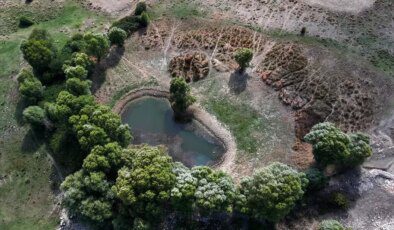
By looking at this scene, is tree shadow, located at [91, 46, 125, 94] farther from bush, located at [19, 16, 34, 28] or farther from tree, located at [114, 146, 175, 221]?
tree, located at [114, 146, 175, 221]

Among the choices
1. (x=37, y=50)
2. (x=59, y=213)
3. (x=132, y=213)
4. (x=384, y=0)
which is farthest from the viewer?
(x=384, y=0)

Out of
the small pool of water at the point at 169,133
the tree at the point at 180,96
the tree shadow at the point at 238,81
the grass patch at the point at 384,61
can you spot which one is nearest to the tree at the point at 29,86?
the small pool of water at the point at 169,133

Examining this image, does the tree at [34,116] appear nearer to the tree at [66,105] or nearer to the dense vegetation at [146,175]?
the dense vegetation at [146,175]

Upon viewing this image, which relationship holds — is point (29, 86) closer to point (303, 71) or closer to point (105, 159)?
point (105, 159)

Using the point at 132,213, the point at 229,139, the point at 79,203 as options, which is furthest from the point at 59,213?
the point at 229,139

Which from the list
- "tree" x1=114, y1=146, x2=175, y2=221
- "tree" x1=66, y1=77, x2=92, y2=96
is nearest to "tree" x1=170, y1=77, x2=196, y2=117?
"tree" x1=66, y1=77, x2=92, y2=96

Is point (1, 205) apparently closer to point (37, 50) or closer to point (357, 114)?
point (37, 50)
